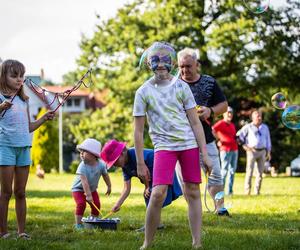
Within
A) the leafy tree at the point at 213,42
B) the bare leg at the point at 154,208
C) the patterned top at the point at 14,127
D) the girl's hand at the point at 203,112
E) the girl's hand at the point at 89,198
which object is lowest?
the girl's hand at the point at 89,198

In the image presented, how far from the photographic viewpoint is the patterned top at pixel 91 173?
6.81 meters

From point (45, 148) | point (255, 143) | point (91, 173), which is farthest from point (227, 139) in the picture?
point (45, 148)

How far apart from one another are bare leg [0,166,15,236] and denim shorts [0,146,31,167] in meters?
0.05

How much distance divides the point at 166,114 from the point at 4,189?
5.69 ft

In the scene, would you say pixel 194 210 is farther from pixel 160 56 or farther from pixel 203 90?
pixel 203 90

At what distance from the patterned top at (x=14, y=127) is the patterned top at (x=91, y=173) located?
1250 mm

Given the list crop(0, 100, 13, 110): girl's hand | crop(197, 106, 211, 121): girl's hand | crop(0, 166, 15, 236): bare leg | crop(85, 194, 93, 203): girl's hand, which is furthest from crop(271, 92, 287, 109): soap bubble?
crop(0, 100, 13, 110): girl's hand

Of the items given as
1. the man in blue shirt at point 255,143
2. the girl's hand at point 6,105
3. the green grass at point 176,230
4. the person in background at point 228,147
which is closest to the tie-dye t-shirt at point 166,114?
the green grass at point 176,230

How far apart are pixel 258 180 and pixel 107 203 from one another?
352 cm

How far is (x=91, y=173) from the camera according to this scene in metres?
6.84

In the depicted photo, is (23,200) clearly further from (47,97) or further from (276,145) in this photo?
(276,145)

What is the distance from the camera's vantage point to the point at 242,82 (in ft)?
99.0

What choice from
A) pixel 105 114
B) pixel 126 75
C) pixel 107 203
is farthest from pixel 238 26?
pixel 107 203

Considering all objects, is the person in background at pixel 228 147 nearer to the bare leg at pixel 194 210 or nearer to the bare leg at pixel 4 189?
the bare leg at pixel 4 189
